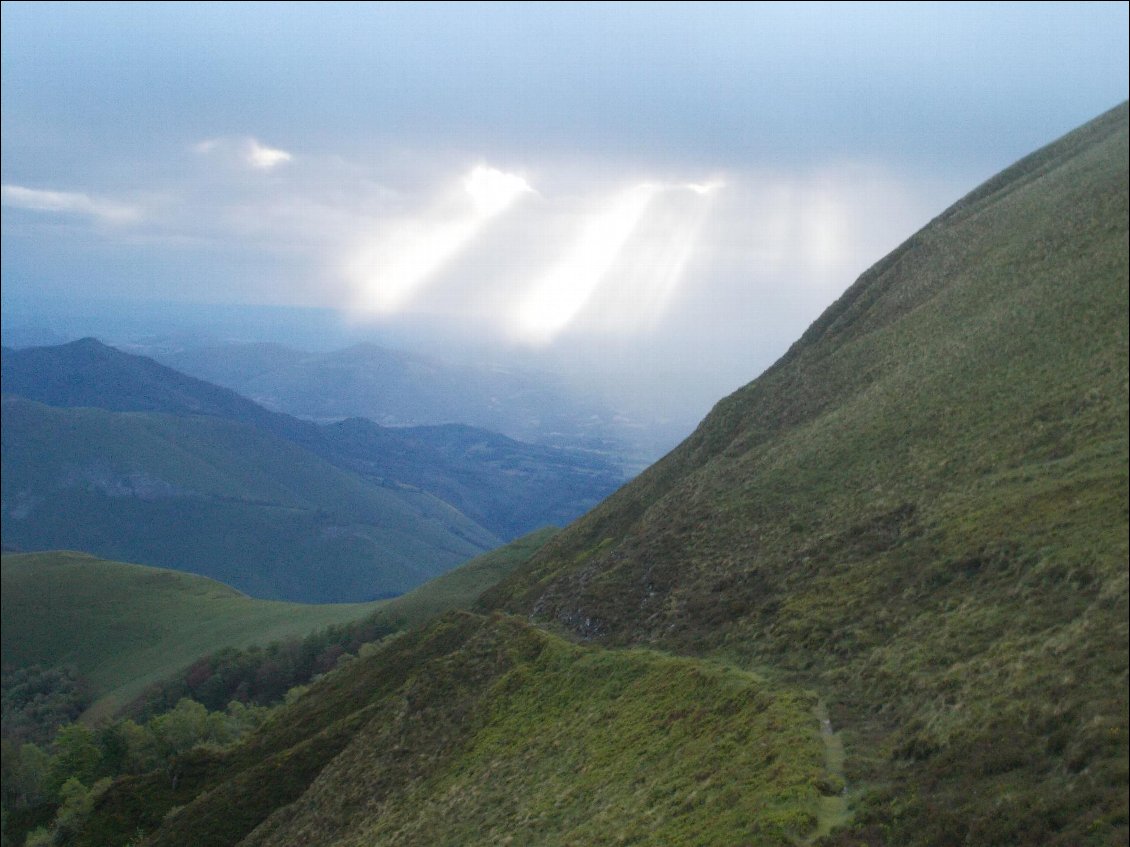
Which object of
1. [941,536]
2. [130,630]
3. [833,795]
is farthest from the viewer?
[130,630]

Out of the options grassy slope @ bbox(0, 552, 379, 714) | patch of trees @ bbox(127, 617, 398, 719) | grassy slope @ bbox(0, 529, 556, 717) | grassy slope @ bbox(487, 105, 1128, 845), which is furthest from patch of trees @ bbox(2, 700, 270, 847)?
grassy slope @ bbox(0, 552, 379, 714)

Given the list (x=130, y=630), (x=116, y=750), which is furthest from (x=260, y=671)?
(x=130, y=630)

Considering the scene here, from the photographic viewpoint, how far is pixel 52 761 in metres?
92.1

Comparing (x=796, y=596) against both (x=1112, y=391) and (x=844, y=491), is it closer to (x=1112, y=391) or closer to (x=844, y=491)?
(x=844, y=491)

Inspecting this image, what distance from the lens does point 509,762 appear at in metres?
40.3

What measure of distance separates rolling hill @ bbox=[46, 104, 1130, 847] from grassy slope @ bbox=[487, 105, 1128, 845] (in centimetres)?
15

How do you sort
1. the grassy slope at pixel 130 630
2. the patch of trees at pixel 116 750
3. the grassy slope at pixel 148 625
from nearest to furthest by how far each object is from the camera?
the patch of trees at pixel 116 750
the grassy slope at pixel 148 625
the grassy slope at pixel 130 630

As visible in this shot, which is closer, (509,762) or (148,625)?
(509,762)

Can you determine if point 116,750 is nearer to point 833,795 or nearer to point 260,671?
point 260,671

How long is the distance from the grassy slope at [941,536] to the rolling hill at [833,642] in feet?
0.48

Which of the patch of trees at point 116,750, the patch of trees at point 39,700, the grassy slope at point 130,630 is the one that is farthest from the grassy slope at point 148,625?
the patch of trees at point 116,750

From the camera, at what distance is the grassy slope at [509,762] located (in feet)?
88.7

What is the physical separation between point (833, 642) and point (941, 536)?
303 inches

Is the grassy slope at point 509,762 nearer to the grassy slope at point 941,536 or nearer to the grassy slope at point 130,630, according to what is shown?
the grassy slope at point 941,536
